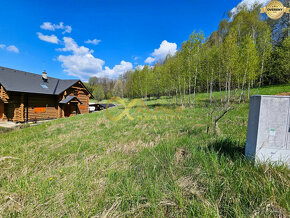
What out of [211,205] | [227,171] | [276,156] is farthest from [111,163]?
[276,156]

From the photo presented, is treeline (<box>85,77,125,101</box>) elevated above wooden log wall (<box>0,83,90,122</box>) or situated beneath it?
elevated above

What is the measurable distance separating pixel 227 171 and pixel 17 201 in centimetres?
378

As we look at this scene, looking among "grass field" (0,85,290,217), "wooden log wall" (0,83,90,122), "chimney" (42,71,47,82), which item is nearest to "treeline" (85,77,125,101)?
"chimney" (42,71,47,82)

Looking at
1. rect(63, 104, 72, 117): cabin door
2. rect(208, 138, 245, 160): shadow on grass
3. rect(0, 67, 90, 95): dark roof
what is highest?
rect(0, 67, 90, 95): dark roof

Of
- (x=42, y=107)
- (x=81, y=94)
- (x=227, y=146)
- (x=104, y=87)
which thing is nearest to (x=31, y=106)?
(x=42, y=107)

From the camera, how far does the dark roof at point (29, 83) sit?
15023mm

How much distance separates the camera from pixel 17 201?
6.39 feet

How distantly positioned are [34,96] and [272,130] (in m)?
23.9

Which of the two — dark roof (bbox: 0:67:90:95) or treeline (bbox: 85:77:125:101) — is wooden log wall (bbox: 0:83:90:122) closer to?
dark roof (bbox: 0:67:90:95)

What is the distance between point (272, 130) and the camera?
80.0 inches

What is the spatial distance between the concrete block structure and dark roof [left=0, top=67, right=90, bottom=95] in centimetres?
2216

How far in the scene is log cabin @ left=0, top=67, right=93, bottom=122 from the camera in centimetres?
1522

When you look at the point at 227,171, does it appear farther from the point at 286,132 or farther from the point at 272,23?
the point at 272,23

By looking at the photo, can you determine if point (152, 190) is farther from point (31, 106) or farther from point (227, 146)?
point (31, 106)
